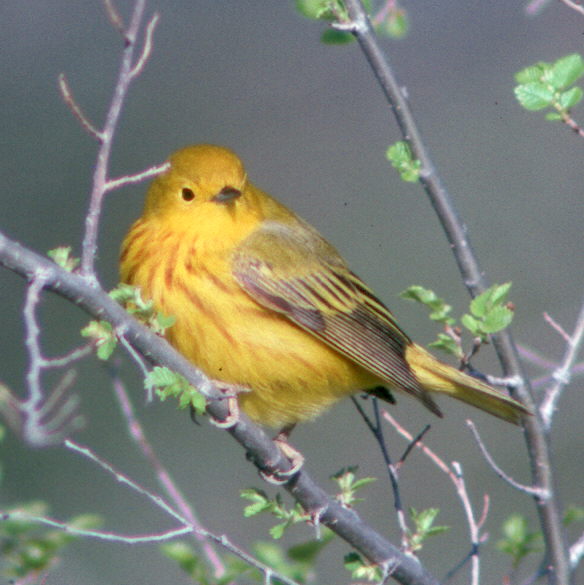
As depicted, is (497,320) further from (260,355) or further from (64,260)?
(64,260)

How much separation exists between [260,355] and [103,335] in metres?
1.25

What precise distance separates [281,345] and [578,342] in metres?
1.12

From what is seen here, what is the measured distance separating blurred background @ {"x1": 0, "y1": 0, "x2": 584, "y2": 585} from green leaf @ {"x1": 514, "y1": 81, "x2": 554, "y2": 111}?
11.5ft

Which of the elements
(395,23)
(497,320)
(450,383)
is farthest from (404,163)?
(450,383)

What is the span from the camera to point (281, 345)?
4.05m

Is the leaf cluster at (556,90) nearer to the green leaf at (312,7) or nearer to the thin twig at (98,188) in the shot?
the green leaf at (312,7)

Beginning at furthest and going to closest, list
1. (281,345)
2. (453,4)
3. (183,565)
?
(453,4) < (281,345) < (183,565)

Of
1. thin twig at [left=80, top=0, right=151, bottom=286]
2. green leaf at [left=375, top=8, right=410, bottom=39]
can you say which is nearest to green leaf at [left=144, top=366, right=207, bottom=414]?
thin twig at [left=80, top=0, right=151, bottom=286]

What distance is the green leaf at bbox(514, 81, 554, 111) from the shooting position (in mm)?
3211

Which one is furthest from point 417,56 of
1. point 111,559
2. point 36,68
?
point 111,559

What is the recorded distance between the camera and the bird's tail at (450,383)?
4.43 m

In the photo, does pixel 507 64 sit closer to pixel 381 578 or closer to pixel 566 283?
pixel 566 283

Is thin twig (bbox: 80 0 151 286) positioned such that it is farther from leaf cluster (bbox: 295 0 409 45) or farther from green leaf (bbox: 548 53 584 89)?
green leaf (bbox: 548 53 584 89)

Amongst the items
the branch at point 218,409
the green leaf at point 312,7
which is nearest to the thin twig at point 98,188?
the branch at point 218,409
